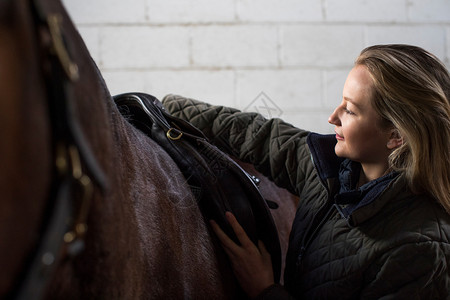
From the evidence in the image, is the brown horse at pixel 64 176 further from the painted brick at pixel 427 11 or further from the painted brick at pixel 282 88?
the painted brick at pixel 427 11

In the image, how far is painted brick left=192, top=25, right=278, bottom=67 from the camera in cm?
242

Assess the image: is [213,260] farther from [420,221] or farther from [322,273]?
[420,221]

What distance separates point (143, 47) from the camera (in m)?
2.40

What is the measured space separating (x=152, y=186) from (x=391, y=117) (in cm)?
46

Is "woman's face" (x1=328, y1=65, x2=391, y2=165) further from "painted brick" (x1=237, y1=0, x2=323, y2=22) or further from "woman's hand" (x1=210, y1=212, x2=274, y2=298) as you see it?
"painted brick" (x1=237, y1=0, x2=323, y2=22)

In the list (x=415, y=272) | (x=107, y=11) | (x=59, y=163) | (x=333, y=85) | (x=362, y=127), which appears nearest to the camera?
(x=59, y=163)

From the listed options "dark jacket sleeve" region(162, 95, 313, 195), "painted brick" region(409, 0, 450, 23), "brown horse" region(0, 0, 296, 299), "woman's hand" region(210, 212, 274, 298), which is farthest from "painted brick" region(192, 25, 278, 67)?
"brown horse" region(0, 0, 296, 299)

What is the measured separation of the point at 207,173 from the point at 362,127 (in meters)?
0.30

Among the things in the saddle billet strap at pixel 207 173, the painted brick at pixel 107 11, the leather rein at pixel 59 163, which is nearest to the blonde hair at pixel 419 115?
the saddle billet strap at pixel 207 173

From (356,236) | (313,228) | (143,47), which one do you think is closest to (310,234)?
(313,228)

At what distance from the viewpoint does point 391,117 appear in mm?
868

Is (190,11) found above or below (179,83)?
above

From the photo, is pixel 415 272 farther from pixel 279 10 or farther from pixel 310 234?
pixel 279 10

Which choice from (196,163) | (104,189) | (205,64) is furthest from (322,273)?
(205,64)
